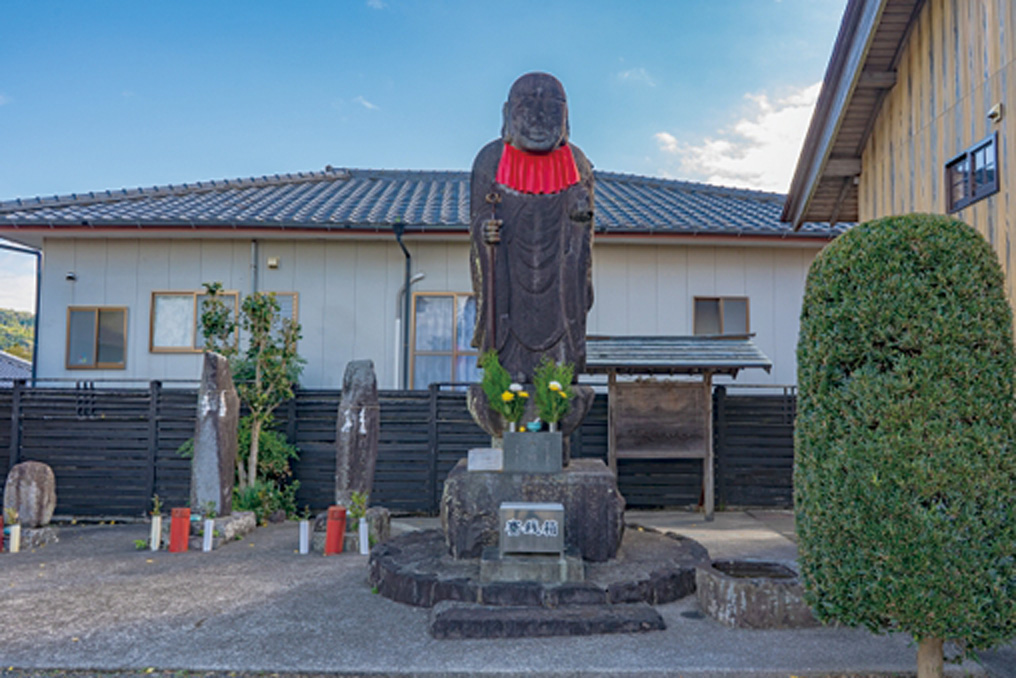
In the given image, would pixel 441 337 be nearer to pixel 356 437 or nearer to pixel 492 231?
pixel 356 437

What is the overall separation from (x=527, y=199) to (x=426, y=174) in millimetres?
11397

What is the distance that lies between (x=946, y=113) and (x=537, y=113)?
4137mm

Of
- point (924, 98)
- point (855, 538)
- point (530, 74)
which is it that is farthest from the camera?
point (924, 98)

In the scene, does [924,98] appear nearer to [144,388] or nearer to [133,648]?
[133,648]

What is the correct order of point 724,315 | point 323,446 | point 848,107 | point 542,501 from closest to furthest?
point 542,501 → point 848,107 → point 323,446 → point 724,315

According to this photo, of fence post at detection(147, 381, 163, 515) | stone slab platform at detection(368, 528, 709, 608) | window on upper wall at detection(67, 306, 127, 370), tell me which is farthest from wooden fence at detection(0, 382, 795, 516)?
stone slab platform at detection(368, 528, 709, 608)

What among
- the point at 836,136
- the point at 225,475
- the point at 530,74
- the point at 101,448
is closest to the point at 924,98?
the point at 836,136

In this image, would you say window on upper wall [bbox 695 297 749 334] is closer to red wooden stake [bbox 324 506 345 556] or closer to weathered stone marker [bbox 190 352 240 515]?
red wooden stake [bbox 324 506 345 556]

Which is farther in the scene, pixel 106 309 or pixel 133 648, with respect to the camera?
pixel 106 309

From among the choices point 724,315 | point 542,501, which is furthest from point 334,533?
point 724,315

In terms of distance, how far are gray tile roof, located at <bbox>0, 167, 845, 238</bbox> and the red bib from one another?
4.25 metres

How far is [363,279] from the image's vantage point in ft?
38.4

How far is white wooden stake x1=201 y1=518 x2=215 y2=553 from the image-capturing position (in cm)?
794

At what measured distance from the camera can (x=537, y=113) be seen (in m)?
6.80
